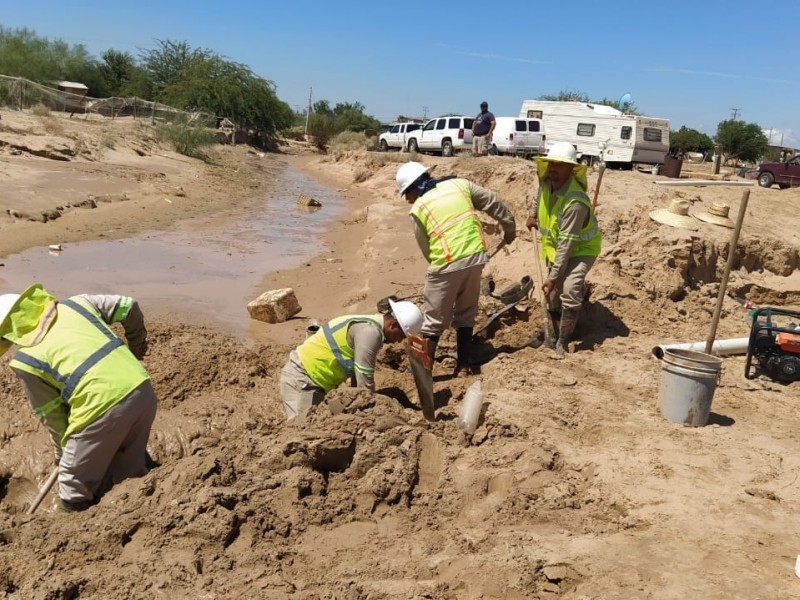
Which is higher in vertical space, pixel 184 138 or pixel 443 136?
pixel 443 136

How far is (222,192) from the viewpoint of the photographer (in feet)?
64.6

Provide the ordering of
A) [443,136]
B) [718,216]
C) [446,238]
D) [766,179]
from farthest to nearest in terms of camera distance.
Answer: [443,136] < [766,179] < [718,216] < [446,238]

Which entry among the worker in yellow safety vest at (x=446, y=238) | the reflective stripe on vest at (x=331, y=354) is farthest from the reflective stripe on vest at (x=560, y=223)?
the reflective stripe on vest at (x=331, y=354)

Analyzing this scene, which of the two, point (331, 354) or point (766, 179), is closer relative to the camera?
point (331, 354)

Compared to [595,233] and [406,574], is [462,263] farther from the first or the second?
[406,574]

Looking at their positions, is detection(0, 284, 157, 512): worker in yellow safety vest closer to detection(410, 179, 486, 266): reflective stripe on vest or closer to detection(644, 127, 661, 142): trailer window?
detection(410, 179, 486, 266): reflective stripe on vest

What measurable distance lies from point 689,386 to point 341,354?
2277 millimetres

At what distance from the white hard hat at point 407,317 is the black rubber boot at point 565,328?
2.14 m

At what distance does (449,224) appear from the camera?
5.50 m

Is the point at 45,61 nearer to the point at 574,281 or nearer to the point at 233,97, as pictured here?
the point at 233,97

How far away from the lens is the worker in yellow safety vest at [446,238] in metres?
5.50

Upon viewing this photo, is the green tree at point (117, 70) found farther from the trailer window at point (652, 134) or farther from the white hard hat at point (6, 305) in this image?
the white hard hat at point (6, 305)

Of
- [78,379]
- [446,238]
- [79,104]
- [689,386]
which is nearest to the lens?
[78,379]

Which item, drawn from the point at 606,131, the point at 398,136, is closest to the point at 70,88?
the point at 398,136
